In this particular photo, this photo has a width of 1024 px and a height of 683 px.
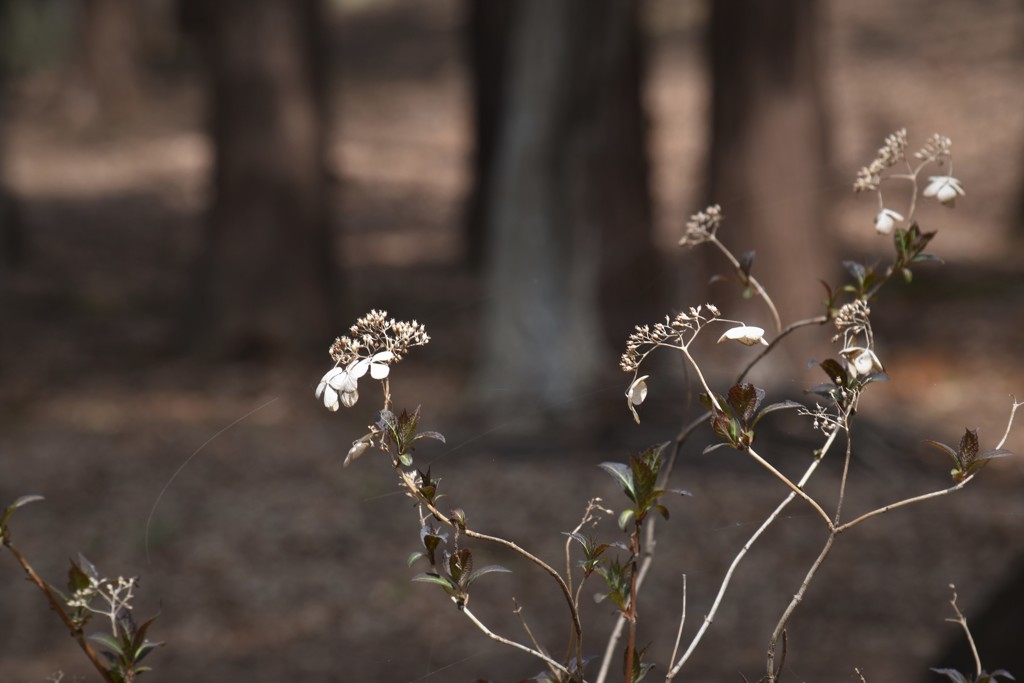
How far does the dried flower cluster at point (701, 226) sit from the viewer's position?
3.99 feet

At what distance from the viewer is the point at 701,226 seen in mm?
1268

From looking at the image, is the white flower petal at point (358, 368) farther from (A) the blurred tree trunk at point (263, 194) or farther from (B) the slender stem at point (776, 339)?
(A) the blurred tree trunk at point (263, 194)

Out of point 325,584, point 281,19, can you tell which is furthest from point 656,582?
point 281,19

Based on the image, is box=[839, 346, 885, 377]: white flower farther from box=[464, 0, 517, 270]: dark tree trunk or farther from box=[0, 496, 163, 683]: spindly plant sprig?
box=[464, 0, 517, 270]: dark tree trunk

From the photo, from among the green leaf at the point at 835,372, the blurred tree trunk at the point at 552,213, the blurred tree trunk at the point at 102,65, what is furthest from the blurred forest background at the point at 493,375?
the blurred tree trunk at the point at 102,65

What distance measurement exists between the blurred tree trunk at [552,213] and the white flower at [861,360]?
7165 mm

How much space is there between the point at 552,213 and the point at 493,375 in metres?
1.26

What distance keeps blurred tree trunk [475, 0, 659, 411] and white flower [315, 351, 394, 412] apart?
723 cm

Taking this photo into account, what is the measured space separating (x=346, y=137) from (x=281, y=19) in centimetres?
1678

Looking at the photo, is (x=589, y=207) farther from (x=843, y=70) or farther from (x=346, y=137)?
(x=843, y=70)

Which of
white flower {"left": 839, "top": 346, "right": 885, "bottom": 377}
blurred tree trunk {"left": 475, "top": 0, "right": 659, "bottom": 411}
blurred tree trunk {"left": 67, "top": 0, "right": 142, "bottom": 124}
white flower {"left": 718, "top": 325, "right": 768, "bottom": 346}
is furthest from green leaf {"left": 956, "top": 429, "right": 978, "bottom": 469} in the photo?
blurred tree trunk {"left": 67, "top": 0, "right": 142, "bottom": 124}

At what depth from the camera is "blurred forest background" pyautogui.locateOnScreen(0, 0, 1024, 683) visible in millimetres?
5699

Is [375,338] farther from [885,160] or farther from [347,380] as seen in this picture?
[885,160]

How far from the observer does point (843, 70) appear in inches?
1117
